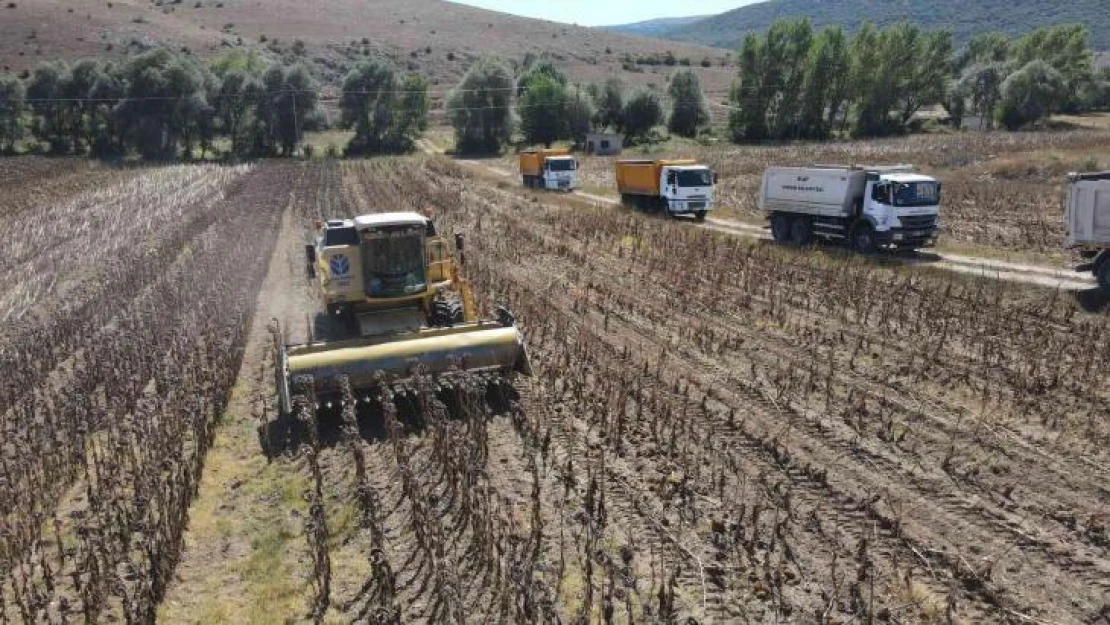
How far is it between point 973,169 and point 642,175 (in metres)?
24.2

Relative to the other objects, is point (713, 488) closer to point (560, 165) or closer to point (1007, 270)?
point (1007, 270)

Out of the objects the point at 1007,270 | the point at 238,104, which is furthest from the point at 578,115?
the point at 1007,270

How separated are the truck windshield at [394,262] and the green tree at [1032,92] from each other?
300 feet

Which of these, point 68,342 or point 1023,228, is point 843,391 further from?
point 1023,228

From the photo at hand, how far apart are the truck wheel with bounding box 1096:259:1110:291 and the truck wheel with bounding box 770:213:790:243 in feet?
35.2

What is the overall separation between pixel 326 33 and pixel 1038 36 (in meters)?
113

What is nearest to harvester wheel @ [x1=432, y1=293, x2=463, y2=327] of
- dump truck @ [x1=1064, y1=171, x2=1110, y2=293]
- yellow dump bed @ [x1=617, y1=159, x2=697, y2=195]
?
dump truck @ [x1=1064, y1=171, x2=1110, y2=293]

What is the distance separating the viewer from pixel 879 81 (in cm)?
8969

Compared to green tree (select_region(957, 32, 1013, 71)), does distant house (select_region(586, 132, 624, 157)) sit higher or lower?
lower

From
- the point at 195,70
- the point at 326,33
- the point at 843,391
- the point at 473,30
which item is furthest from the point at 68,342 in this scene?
the point at 473,30

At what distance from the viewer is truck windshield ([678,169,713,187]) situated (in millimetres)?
34562

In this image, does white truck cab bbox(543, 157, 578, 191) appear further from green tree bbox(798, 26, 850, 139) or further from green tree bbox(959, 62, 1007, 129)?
green tree bbox(959, 62, 1007, 129)

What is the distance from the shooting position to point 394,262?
46.0ft

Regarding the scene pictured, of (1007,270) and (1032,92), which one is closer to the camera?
(1007,270)
